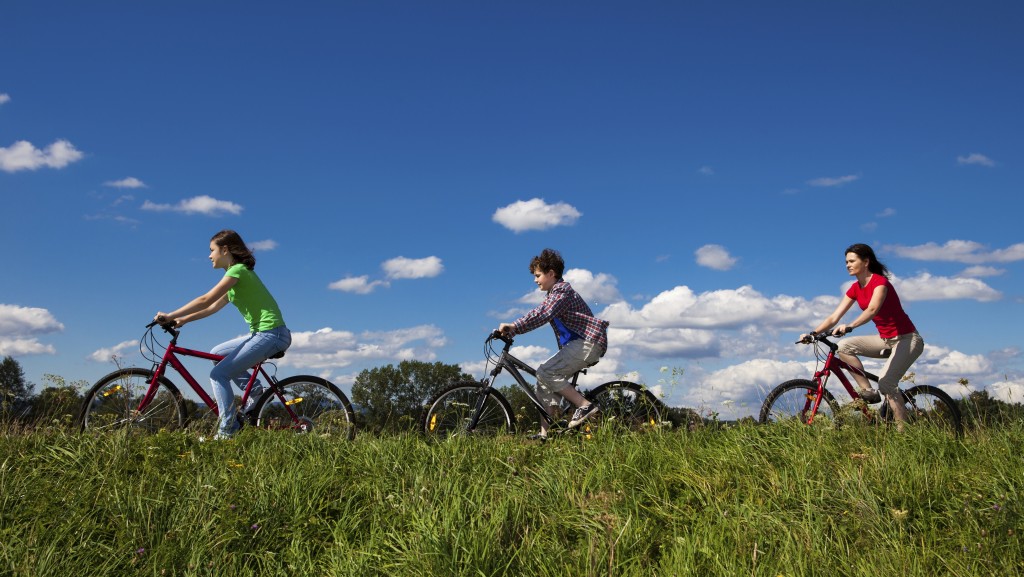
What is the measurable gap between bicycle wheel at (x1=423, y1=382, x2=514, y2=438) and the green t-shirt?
2087mm

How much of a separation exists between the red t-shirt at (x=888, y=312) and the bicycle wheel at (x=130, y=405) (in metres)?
8.19

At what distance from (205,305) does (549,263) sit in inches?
159

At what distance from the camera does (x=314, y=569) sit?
4.13 m

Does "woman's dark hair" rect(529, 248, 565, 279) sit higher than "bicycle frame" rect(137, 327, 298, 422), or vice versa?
"woman's dark hair" rect(529, 248, 565, 279)

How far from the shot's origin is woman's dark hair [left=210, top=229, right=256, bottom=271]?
837 centimetres

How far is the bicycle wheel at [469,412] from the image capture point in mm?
8211

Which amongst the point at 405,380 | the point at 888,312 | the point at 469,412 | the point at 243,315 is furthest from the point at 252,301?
the point at 405,380

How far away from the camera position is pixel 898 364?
8672 mm

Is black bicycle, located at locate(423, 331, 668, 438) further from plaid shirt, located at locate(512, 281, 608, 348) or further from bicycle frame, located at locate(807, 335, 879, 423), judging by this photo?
bicycle frame, located at locate(807, 335, 879, 423)

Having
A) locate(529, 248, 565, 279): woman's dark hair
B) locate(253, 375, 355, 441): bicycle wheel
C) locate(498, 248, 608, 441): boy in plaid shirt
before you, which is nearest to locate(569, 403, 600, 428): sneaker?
locate(498, 248, 608, 441): boy in plaid shirt

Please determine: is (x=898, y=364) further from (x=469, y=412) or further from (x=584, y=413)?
(x=469, y=412)

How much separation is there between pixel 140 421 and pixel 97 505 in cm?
358

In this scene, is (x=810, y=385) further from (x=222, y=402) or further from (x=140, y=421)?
(x=140, y=421)

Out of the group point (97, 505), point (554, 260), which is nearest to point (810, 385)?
point (554, 260)
